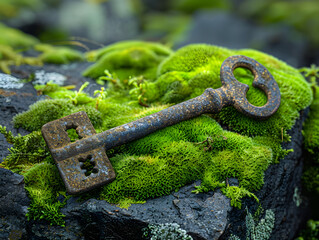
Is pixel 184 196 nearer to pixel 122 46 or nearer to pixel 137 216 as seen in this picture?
pixel 137 216

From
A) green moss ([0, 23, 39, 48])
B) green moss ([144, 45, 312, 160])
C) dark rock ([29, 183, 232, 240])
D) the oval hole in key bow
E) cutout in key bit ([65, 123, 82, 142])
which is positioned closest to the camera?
dark rock ([29, 183, 232, 240])

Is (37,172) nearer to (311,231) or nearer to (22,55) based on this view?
(22,55)

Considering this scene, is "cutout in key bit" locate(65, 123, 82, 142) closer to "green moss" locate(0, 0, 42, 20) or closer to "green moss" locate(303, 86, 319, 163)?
"green moss" locate(303, 86, 319, 163)

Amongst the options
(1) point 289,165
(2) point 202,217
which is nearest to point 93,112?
(2) point 202,217

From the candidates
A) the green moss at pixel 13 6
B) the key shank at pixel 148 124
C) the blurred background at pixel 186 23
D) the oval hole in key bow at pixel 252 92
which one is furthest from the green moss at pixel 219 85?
the green moss at pixel 13 6

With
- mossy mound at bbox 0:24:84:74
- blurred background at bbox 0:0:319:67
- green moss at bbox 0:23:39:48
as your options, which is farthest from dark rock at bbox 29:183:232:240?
blurred background at bbox 0:0:319:67

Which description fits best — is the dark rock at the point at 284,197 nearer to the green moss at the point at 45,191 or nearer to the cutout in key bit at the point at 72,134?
the green moss at the point at 45,191
